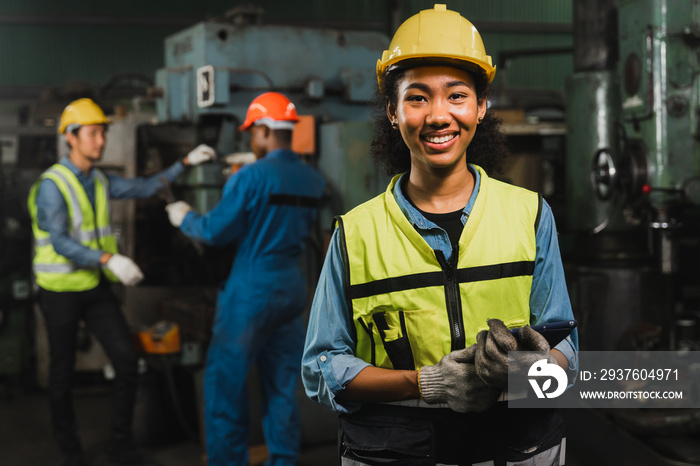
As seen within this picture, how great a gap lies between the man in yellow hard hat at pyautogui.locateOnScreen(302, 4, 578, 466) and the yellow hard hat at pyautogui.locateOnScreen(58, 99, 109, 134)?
7.67 ft

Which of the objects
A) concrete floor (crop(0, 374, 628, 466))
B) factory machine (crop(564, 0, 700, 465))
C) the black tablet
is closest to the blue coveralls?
concrete floor (crop(0, 374, 628, 466))

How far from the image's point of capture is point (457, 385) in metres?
1.07

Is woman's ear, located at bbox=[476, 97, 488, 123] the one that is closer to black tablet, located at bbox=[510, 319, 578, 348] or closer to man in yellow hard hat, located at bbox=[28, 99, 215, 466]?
black tablet, located at bbox=[510, 319, 578, 348]

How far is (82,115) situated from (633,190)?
93.4 inches

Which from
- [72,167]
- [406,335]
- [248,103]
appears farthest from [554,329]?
[72,167]

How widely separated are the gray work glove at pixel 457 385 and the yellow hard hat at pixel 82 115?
2558 mm

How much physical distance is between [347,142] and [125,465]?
1.71 meters

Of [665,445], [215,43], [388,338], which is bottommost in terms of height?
[665,445]

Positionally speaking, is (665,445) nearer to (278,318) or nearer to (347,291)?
(278,318)

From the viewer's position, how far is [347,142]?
323cm

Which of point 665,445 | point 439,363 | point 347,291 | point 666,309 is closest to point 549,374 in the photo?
point 439,363

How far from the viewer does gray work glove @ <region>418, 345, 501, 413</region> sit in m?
1.07

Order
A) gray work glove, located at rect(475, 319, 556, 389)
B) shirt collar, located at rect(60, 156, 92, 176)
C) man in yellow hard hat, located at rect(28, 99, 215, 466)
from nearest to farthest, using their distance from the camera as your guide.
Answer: gray work glove, located at rect(475, 319, 556, 389), man in yellow hard hat, located at rect(28, 99, 215, 466), shirt collar, located at rect(60, 156, 92, 176)

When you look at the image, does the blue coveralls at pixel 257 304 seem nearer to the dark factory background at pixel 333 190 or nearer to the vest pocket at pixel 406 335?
the dark factory background at pixel 333 190
